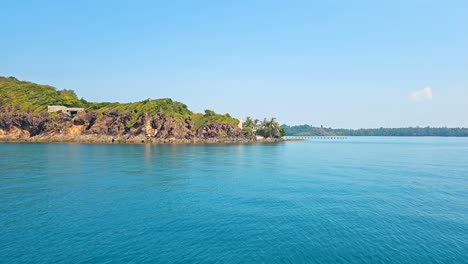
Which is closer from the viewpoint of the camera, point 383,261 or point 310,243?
point 383,261

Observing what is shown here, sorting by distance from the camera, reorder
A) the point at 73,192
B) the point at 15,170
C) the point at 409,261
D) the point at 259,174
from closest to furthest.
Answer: the point at 409,261
the point at 73,192
the point at 15,170
the point at 259,174

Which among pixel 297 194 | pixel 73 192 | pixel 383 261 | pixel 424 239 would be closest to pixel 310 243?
pixel 383 261

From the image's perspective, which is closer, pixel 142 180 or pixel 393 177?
pixel 142 180

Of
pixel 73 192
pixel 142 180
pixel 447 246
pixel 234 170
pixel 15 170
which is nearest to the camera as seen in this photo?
pixel 447 246

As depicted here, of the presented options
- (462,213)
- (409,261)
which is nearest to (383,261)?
(409,261)

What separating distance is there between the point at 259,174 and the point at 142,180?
109 feet

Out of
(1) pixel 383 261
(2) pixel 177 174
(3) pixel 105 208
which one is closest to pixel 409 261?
(1) pixel 383 261

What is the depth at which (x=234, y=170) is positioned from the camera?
90.3 meters

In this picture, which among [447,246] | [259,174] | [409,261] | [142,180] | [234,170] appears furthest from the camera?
[234,170]

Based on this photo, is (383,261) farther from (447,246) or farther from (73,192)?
(73,192)

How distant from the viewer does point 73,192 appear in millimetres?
55062

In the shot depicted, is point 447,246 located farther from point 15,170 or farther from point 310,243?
point 15,170

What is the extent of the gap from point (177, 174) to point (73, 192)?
28.8m

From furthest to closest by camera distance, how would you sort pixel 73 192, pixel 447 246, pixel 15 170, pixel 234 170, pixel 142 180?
1. pixel 234 170
2. pixel 15 170
3. pixel 142 180
4. pixel 73 192
5. pixel 447 246
